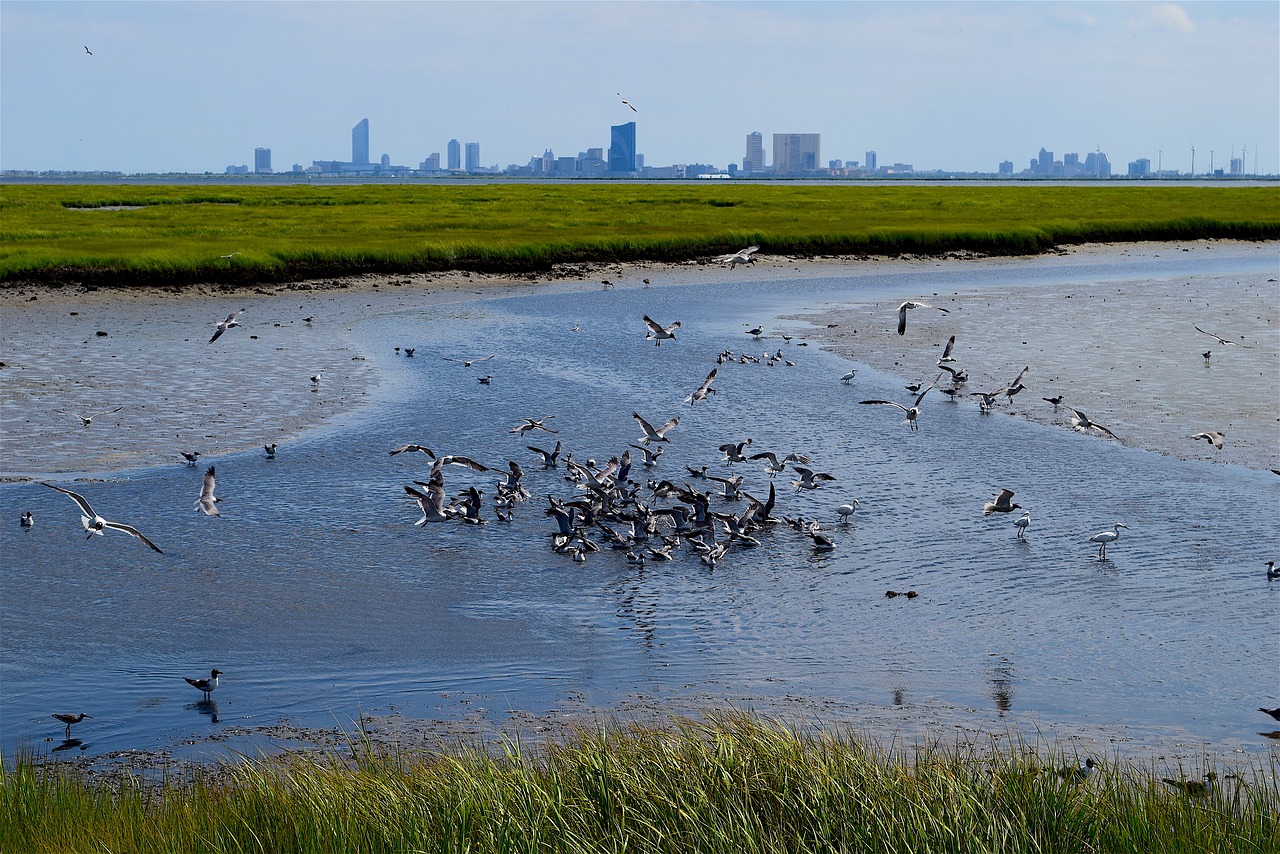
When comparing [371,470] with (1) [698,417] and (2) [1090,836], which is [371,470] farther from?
(2) [1090,836]

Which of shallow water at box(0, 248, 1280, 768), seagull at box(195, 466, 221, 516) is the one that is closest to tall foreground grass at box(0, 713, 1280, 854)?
shallow water at box(0, 248, 1280, 768)

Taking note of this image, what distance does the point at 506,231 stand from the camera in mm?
60906

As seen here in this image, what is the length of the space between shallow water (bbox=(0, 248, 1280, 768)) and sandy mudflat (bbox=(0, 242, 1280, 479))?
1.94 meters

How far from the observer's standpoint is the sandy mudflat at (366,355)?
68.8 feet

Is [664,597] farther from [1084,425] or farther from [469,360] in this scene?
[469,360]

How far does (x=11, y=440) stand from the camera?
20.2 m

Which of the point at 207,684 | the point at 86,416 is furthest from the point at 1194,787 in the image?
the point at 86,416

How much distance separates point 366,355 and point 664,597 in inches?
733

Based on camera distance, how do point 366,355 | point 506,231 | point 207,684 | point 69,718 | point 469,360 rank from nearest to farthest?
point 69,718, point 207,684, point 469,360, point 366,355, point 506,231

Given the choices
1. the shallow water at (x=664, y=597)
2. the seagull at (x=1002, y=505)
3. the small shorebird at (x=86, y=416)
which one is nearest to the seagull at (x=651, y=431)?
the shallow water at (x=664, y=597)

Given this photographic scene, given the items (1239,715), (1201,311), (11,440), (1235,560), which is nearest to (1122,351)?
(1201,311)

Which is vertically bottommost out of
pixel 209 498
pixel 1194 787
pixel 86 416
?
pixel 1194 787

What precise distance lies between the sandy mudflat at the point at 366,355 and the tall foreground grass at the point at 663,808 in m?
12.0

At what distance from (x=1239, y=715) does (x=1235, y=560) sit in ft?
14.7
